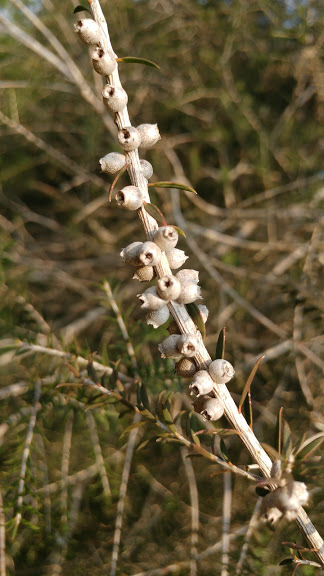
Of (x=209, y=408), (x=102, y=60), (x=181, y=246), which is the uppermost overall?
(x=181, y=246)

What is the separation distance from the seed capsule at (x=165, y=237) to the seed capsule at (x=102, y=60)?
21 centimetres

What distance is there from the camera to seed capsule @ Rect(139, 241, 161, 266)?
1.79ft

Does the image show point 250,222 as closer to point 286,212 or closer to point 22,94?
point 286,212

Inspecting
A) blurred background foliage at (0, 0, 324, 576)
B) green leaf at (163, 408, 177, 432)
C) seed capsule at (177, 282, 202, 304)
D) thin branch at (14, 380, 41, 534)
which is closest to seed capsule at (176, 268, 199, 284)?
seed capsule at (177, 282, 202, 304)

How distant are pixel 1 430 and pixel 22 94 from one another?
1706 millimetres

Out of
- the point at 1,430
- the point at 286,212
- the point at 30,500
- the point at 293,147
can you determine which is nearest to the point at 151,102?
the point at 293,147

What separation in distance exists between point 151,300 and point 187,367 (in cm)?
12

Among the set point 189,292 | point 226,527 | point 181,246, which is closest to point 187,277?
point 189,292

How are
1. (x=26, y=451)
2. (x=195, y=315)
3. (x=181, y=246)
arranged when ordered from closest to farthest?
1. (x=195, y=315)
2. (x=26, y=451)
3. (x=181, y=246)

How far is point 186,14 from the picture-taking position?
2.43 metres

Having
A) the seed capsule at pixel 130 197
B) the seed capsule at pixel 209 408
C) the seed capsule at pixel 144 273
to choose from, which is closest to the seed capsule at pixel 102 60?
the seed capsule at pixel 130 197

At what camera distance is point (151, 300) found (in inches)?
23.2

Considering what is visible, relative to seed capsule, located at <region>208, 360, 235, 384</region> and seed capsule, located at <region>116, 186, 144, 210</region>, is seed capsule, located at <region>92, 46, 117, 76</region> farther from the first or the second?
seed capsule, located at <region>208, 360, 235, 384</region>

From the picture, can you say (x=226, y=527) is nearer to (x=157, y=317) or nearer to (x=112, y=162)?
(x=157, y=317)
